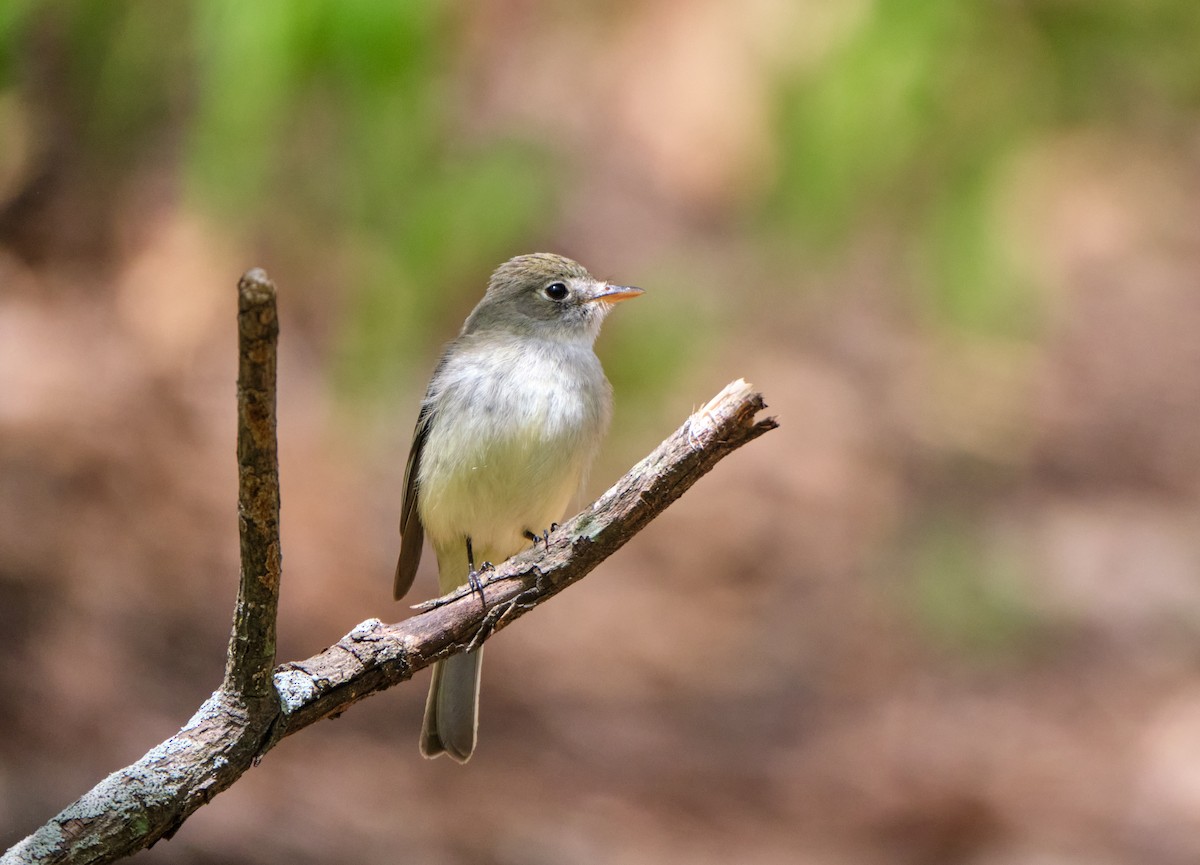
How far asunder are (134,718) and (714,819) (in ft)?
8.82

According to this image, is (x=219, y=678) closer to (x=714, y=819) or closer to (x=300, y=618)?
(x=300, y=618)

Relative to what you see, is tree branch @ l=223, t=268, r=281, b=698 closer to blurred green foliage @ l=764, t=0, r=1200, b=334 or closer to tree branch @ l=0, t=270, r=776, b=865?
tree branch @ l=0, t=270, r=776, b=865

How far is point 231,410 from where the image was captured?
24.2ft

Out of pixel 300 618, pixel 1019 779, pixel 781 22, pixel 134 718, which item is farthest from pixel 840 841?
pixel 781 22

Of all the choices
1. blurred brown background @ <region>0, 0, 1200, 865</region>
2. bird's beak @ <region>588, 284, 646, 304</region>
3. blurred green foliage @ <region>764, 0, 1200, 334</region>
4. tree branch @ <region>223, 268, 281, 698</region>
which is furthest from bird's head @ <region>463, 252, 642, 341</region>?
tree branch @ <region>223, 268, 281, 698</region>

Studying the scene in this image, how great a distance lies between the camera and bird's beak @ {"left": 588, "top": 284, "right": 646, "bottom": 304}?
4457mm

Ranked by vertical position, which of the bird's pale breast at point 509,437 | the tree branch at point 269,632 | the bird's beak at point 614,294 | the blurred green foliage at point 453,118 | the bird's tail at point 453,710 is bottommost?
the tree branch at point 269,632

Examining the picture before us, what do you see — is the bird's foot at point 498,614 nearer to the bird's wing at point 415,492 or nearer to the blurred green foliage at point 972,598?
the bird's wing at point 415,492

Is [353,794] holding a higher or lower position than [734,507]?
lower

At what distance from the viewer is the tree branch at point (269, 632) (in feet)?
7.32

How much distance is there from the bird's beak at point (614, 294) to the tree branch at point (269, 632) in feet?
5.16

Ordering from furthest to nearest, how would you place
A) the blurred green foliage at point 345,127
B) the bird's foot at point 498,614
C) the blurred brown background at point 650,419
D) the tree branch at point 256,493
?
1. the blurred brown background at point 650,419
2. the blurred green foliage at point 345,127
3. the bird's foot at point 498,614
4. the tree branch at point 256,493

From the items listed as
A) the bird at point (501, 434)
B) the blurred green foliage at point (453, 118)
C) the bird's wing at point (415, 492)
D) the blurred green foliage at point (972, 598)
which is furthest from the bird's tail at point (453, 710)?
the blurred green foliage at point (972, 598)

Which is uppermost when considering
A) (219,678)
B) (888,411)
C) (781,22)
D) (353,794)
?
(888,411)
